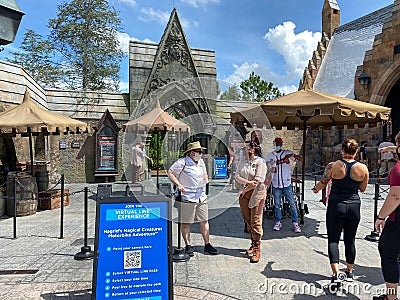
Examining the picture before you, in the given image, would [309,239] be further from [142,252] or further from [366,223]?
[142,252]

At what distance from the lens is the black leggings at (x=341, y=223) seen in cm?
399

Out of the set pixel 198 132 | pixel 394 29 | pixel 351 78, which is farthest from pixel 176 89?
pixel 351 78

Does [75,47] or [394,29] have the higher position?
[75,47]

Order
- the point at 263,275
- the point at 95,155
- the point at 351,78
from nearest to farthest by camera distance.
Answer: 1. the point at 263,275
2. the point at 95,155
3. the point at 351,78

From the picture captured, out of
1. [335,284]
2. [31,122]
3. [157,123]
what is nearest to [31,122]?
[31,122]

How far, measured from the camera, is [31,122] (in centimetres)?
794

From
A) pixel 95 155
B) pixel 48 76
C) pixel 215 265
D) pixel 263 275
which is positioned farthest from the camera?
pixel 48 76

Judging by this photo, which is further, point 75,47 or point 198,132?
point 75,47

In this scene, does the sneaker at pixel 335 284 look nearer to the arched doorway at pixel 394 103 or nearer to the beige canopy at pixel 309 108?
the beige canopy at pixel 309 108

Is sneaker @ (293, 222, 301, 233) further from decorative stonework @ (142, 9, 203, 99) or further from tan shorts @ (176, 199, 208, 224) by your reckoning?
decorative stonework @ (142, 9, 203, 99)

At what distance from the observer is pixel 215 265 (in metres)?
4.87

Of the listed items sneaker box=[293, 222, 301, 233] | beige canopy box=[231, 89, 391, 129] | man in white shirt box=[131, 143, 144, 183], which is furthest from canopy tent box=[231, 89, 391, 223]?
man in white shirt box=[131, 143, 144, 183]

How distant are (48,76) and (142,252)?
81.7ft

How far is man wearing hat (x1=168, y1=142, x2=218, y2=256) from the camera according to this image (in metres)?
5.00
